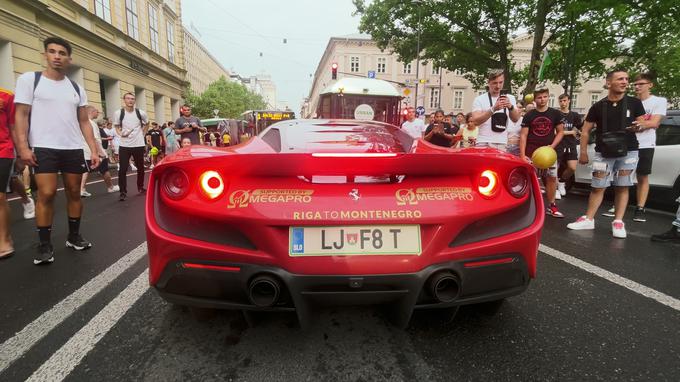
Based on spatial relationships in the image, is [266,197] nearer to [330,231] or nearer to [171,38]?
[330,231]

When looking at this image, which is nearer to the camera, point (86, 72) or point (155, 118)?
point (86, 72)

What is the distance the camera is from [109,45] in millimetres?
18000

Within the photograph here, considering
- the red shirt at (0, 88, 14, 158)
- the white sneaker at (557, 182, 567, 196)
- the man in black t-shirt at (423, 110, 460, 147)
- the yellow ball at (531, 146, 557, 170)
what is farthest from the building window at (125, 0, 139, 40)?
the yellow ball at (531, 146, 557, 170)

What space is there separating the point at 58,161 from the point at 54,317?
1698mm

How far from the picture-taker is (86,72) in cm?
1608

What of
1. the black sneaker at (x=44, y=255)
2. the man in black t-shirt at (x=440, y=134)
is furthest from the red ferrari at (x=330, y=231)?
the man in black t-shirt at (x=440, y=134)

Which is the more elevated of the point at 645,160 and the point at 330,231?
the point at 645,160

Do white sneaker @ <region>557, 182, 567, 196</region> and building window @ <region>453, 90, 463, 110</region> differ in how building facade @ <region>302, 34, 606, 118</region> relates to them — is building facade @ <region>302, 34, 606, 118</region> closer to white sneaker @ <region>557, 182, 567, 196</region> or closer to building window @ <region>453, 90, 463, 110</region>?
building window @ <region>453, 90, 463, 110</region>

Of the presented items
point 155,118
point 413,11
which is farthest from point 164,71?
point 413,11

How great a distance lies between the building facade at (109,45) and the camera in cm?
1196

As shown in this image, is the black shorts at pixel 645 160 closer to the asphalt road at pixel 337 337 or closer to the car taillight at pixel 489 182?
the asphalt road at pixel 337 337

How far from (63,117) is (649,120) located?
6.03 meters

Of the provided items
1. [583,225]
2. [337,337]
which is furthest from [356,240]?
[583,225]

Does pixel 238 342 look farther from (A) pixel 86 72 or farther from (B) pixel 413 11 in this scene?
(B) pixel 413 11
